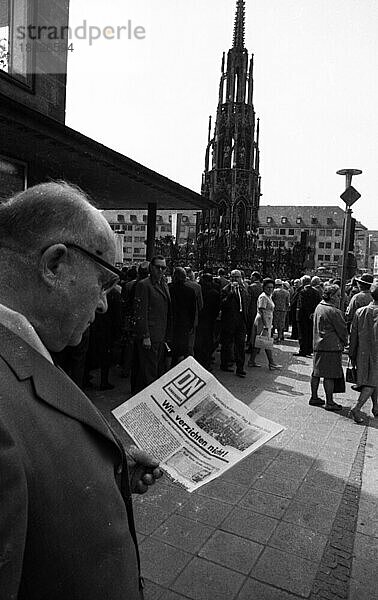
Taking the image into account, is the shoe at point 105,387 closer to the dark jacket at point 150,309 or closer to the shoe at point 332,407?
the dark jacket at point 150,309

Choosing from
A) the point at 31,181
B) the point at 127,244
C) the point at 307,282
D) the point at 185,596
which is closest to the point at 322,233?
the point at 127,244

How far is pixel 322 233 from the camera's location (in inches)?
3585

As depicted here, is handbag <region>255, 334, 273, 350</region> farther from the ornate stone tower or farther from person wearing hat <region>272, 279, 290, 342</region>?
the ornate stone tower

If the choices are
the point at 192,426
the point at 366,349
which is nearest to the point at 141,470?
the point at 192,426

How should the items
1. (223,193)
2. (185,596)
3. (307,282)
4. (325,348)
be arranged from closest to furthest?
(185,596), (325,348), (307,282), (223,193)

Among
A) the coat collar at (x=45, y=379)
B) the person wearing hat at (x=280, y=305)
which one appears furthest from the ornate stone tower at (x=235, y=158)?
the coat collar at (x=45, y=379)

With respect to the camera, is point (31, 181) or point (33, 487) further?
point (31, 181)

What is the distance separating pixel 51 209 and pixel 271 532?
3376mm

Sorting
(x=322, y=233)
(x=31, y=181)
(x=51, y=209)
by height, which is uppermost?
(x=322, y=233)

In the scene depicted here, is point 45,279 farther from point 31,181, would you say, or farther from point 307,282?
point 307,282

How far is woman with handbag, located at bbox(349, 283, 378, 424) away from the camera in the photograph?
6.77 m

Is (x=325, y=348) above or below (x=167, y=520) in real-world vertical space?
above

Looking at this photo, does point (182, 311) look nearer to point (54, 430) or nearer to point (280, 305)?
A: point (280, 305)

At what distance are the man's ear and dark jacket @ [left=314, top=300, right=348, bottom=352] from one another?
6.39m
